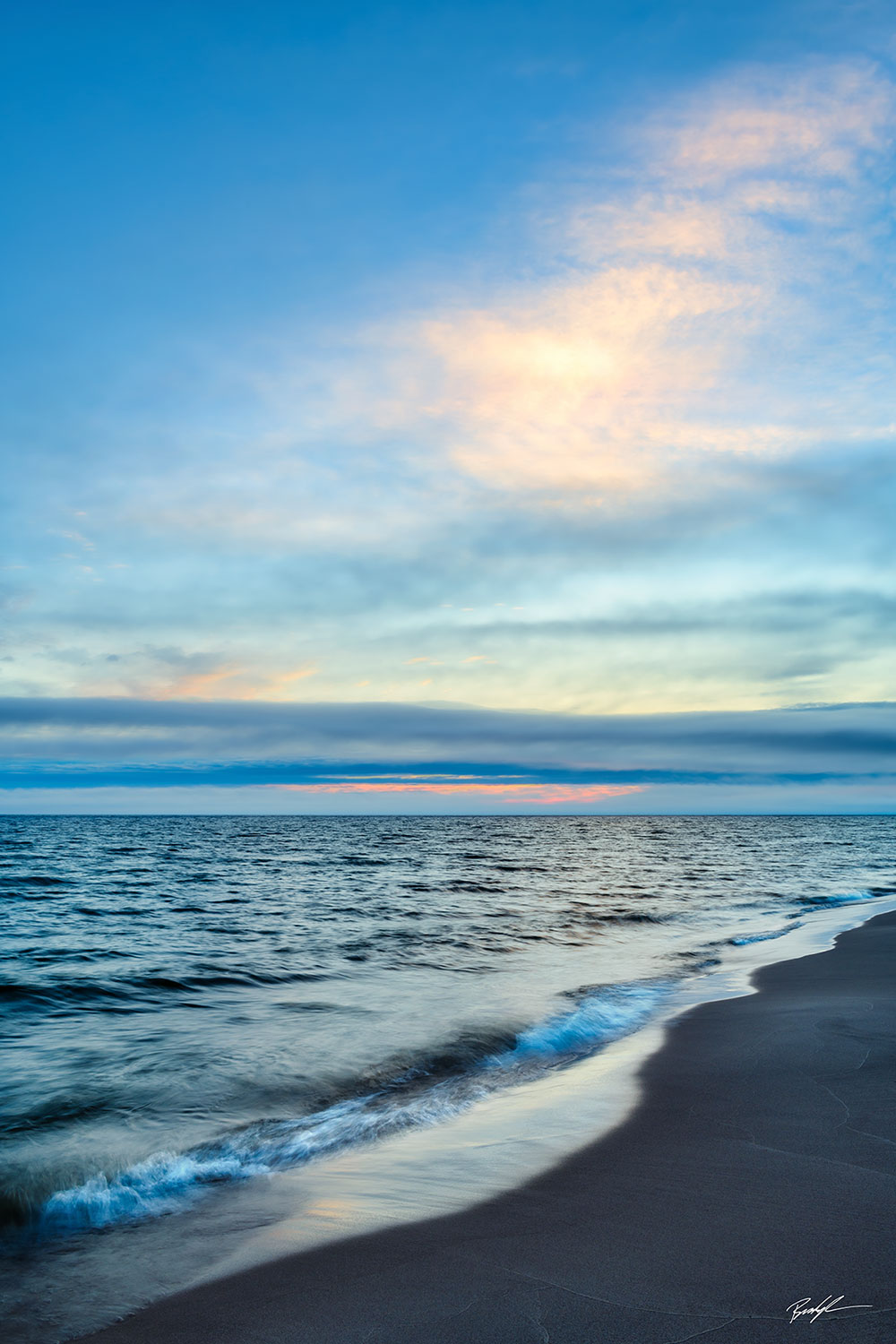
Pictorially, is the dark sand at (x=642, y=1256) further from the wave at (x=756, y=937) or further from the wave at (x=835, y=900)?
the wave at (x=835, y=900)

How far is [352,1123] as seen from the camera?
6090mm

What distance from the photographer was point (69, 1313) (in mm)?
3467

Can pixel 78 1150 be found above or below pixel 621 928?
above

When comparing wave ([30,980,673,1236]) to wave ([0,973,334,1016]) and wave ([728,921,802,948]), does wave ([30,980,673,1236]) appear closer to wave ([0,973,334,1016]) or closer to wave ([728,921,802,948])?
wave ([0,973,334,1016])

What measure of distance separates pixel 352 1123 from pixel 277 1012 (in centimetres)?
405

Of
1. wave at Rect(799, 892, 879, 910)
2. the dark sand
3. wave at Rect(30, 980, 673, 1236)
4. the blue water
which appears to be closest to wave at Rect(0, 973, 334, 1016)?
the blue water

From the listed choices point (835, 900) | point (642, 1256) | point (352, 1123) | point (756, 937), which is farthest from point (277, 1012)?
point (835, 900)

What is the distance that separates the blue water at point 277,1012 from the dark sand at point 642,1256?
3.85 ft

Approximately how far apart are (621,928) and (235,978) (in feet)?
32.1

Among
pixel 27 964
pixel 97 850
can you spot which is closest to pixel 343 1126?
pixel 27 964

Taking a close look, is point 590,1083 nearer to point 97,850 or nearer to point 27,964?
point 27,964

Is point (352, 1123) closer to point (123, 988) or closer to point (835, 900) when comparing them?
point (123, 988)

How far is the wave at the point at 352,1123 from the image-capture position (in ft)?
15.7
